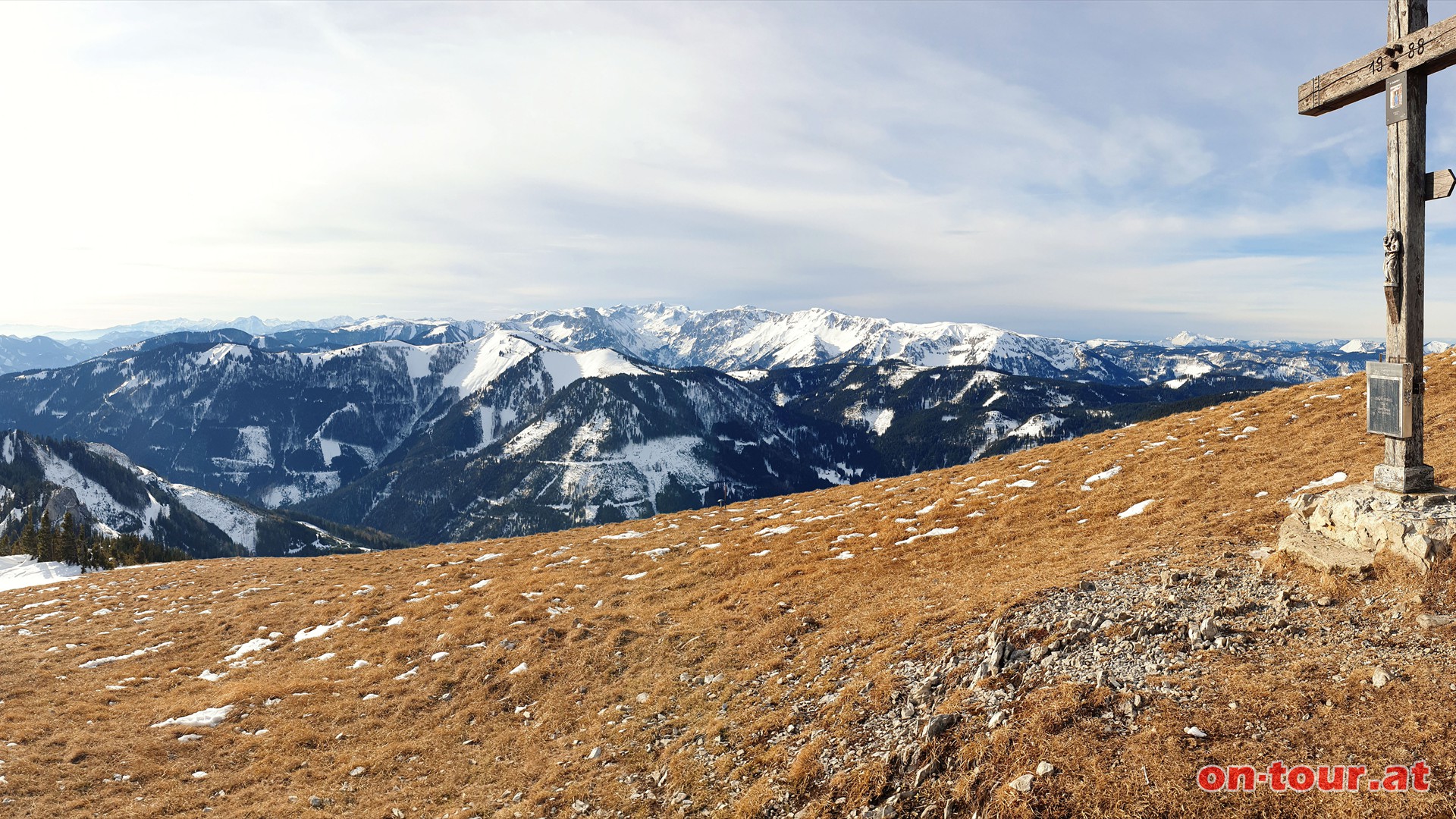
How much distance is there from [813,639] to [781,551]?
970 centimetres

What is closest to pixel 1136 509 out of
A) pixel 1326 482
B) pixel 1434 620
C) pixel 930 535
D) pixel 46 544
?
pixel 1326 482

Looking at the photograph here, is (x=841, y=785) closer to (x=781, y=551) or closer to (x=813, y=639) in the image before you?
(x=813, y=639)

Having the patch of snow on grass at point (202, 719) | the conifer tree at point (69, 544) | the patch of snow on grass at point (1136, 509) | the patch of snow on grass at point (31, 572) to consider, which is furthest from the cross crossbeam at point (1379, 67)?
the conifer tree at point (69, 544)

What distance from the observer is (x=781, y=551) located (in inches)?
997

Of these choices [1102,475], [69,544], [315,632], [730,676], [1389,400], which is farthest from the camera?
[69,544]

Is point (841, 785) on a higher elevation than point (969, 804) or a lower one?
lower

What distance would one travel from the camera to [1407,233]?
11.8 meters

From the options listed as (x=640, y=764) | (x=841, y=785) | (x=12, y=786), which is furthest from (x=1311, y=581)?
(x=12, y=786)

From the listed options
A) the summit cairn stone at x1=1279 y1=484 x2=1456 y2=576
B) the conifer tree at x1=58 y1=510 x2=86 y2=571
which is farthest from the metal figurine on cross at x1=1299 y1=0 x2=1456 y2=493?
the conifer tree at x1=58 y1=510 x2=86 y2=571

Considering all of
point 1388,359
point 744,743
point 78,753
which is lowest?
point 78,753

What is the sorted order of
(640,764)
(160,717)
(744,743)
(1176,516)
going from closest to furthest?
(744,743), (640,764), (1176,516), (160,717)

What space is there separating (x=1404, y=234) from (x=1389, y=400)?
3.28m

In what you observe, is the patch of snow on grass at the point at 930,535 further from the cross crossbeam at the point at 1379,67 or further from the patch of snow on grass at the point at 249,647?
the patch of snow on grass at the point at 249,647

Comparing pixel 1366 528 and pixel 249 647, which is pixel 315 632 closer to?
pixel 249 647
